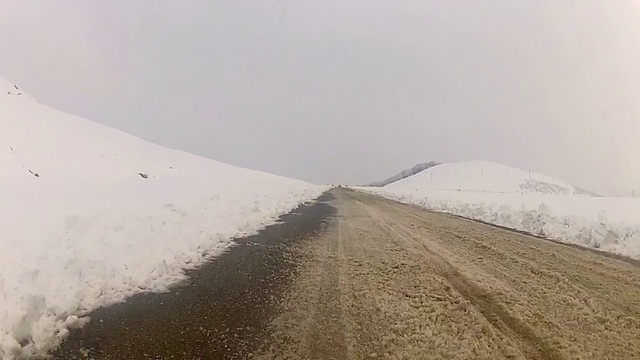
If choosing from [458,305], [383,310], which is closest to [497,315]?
[458,305]

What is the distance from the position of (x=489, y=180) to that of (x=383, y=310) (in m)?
104

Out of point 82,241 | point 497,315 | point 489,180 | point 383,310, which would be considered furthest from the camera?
point 489,180

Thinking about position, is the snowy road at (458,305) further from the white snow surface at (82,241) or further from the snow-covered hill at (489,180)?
the snow-covered hill at (489,180)

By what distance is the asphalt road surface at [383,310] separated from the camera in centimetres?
437

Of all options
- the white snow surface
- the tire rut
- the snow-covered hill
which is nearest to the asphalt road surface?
the tire rut

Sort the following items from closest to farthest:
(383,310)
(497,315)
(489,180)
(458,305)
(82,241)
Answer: (497,315), (383,310), (458,305), (82,241), (489,180)

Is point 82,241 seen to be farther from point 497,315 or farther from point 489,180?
point 489,180

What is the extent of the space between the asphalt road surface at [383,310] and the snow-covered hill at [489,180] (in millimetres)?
74042

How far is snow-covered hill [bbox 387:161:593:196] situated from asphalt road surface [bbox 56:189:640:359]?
243ft

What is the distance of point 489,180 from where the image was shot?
102 metres

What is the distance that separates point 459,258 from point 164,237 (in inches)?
240

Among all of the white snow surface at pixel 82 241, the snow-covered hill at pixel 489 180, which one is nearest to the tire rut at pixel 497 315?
the white snow surface at pixel 82 241

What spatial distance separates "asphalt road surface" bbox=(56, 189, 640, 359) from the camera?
437cm

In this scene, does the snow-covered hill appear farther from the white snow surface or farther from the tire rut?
Answer: the tire rut
